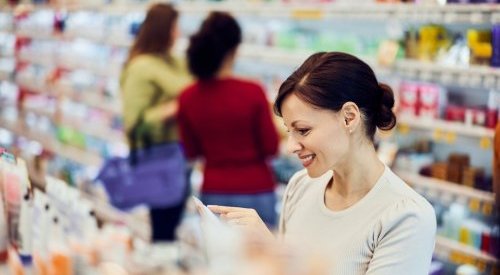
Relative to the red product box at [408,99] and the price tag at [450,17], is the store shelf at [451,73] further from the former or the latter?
→ the price tag at [450,17]

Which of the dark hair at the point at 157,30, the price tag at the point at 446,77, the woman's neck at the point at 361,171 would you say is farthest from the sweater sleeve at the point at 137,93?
the woman's neck at the point at 361,171

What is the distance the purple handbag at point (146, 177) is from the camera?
3.94 metres

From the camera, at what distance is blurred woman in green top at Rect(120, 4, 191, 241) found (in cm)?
398

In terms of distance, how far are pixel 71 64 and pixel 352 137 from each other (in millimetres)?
6173

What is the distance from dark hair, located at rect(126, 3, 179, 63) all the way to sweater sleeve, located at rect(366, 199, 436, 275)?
264cm

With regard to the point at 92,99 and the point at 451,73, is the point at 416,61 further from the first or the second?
the point at 92,99

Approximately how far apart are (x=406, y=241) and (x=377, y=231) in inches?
3.4

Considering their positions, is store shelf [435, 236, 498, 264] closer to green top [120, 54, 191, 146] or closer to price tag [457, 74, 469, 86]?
price tag [457, 74, 469, 86]

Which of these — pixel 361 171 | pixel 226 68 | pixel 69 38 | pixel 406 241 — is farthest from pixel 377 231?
pixel 69 38

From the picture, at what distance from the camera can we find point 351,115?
177 cm

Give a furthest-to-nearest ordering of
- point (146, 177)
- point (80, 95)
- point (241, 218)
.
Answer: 1. point (80, 95)
2. point (146, 177)
3. point (241, 218)

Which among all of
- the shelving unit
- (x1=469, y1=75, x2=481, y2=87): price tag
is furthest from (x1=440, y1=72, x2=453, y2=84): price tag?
(x1=469, y1=75, x2=481, y2=87): price tag

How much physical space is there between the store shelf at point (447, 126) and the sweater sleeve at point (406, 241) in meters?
1.83

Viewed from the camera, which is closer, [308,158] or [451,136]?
[308,158]
